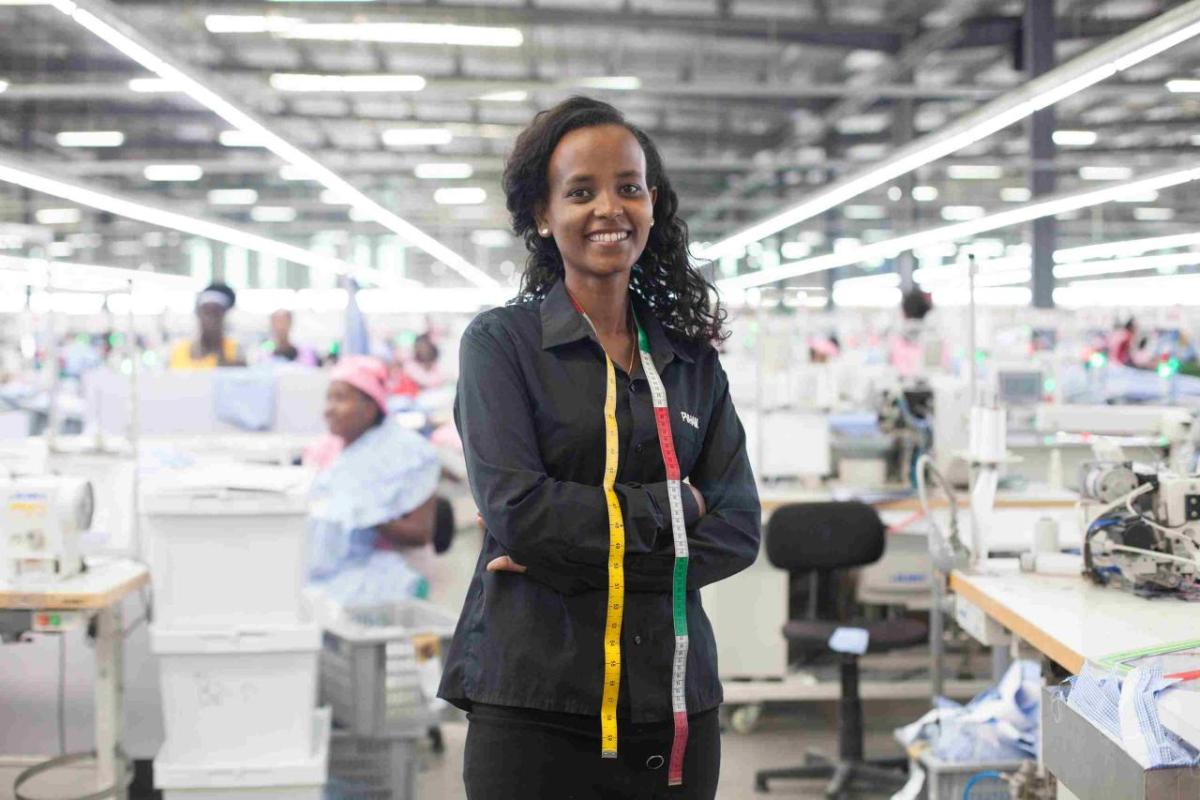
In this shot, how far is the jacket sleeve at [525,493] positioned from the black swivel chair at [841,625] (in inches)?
99.9

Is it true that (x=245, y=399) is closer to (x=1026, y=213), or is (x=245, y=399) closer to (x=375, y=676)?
(x=375, y=676)

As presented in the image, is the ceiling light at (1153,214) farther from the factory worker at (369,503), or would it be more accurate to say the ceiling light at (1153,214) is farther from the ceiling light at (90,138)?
the factory worker at (369,503)

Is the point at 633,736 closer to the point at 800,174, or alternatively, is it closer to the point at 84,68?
the point at 84,68

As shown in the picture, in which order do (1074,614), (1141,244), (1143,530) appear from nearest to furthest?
(1074,614), (1143,530), (1141,244)

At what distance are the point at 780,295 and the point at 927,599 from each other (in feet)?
5.08

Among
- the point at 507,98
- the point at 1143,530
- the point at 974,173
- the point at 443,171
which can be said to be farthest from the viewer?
the point at 443,171

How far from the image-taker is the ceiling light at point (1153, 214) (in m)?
20.0

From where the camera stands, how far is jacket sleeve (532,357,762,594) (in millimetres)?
1327

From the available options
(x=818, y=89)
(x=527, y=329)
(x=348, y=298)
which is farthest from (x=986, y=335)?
(x=527, y=329)

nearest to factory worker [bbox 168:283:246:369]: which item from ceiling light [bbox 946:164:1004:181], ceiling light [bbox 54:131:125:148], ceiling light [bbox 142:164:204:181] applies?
ceiling light [bbox 142:164:204:181]

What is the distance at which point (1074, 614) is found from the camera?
2395 millimetres

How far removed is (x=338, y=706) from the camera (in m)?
3.30

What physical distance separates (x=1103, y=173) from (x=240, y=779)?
16655 millimetres

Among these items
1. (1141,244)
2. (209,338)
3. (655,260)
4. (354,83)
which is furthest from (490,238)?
(655,260)
